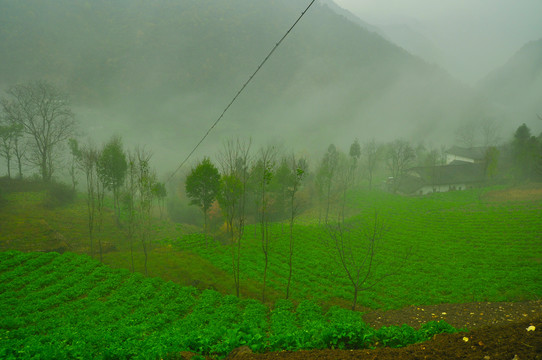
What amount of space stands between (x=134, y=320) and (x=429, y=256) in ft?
87.6

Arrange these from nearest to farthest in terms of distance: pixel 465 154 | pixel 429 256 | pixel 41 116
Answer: pixel 429 256, pixel 41 116, pixel 465 154

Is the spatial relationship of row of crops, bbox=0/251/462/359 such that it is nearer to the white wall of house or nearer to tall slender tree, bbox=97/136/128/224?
tall slender tree, bbox=97/136/128/224

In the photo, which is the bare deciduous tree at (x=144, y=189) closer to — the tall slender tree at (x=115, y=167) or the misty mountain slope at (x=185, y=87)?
the tall slender tree at (x=115, y=167)

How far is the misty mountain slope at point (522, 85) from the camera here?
151125 millimetres

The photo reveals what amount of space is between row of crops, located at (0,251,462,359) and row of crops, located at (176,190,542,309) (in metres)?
6.07

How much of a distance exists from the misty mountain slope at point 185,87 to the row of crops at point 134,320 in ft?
368

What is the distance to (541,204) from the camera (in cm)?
4031

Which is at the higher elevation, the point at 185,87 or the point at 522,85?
the point at 185,87

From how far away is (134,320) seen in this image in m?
13.3

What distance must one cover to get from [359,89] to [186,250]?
193795mm

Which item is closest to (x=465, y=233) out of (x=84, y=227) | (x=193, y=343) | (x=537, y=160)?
(x=537, y=160)

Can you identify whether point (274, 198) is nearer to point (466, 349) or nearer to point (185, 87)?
point (466, 349)

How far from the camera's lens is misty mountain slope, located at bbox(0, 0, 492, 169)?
144 m

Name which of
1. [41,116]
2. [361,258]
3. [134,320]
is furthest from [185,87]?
[134,320]
